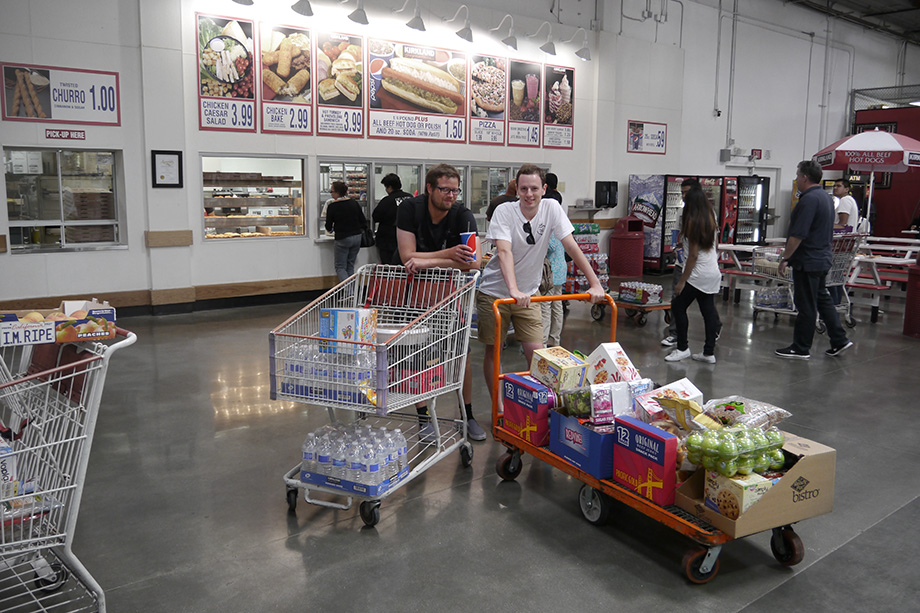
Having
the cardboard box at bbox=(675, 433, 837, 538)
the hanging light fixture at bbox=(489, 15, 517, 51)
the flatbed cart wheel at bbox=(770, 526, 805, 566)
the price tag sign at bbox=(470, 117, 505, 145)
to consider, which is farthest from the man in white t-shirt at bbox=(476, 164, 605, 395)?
the price tag sign at bbox=(470, 117, 505, 145)

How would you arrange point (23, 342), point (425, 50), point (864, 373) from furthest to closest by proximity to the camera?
point (425, 50) → point (864, 373) → point (23, 342)

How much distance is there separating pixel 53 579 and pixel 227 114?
7480 mm

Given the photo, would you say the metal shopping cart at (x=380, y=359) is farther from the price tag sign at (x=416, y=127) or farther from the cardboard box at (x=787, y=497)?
the price tag sign at (x=416, y=127)

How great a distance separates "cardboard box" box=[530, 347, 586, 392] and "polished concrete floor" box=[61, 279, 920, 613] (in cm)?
61

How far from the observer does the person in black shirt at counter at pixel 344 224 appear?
9.48 meters

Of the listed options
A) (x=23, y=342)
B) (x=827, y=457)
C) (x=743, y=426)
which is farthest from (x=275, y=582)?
(x=827, y=457)

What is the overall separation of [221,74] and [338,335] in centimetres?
696

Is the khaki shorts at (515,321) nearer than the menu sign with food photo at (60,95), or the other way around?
the khaki shorts at (515,321)

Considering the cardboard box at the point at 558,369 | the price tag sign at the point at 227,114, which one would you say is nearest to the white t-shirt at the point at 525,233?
the cardboard box at the point at 558,369

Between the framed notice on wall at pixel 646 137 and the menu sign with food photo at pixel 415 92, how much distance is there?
158 inches

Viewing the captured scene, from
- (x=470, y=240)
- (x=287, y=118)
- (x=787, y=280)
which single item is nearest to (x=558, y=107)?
(x=287, y=118)

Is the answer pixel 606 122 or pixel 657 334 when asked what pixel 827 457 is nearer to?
pixel 657 334

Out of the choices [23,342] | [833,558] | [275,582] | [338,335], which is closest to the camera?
[23,342]

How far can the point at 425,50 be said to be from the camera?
10.8 m
